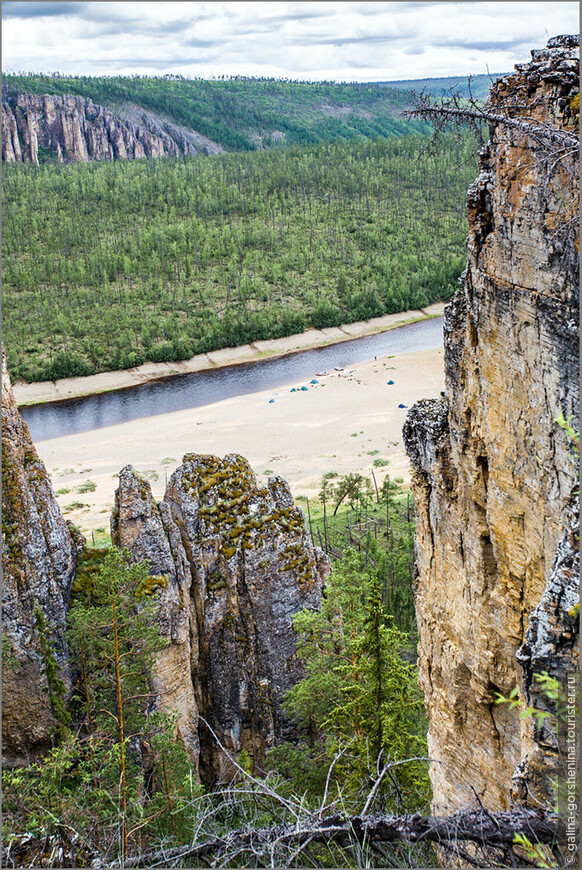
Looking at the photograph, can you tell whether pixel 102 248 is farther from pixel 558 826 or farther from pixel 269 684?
pixel 558 826

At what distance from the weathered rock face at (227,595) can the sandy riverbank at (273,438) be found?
30189 millimetres

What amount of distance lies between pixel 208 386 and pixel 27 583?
72.3 m

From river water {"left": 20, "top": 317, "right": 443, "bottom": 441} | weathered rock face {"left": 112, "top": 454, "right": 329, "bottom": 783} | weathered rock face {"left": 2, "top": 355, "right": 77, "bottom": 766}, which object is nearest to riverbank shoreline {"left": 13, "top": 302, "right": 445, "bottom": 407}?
river water {"left": 20, "top": 317, "right": 443, "bottom": 441}

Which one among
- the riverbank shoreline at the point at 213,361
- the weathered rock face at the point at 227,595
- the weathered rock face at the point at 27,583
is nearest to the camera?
the weathered rock face at the point at 27,583

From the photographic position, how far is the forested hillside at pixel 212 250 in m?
101

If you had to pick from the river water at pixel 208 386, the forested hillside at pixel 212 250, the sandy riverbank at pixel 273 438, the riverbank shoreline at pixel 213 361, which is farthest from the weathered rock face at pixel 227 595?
the forested hillside at pixel 212 250

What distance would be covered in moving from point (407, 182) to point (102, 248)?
60.0 meters

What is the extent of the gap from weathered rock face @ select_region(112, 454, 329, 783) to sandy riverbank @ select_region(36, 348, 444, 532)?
99.0 ft

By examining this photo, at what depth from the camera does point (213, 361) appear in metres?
96.4

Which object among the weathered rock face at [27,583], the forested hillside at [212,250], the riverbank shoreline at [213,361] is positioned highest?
the forested hillside at [212,250]

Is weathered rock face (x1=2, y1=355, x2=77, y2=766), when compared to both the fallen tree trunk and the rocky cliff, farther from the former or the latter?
the fallen tree trunk

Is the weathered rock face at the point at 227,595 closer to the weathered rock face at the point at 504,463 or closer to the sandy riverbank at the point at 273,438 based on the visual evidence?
the weathered rock face at the point at 504,463

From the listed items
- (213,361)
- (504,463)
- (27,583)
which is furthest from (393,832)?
(213,361)

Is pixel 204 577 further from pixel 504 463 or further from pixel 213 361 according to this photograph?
pixel 213 361
